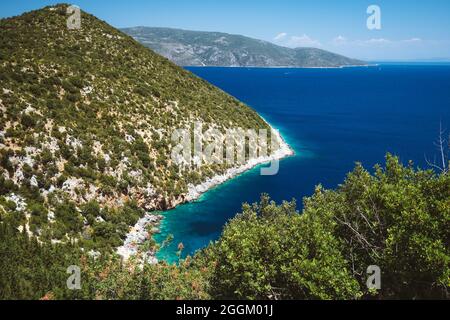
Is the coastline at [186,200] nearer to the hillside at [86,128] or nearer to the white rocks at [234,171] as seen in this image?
the white rocks at [234,171]

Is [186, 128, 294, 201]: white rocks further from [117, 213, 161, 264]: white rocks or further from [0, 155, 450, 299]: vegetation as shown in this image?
[0, 155, 450, 299]: vegetation

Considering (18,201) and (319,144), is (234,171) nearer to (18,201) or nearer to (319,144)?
(319,144)

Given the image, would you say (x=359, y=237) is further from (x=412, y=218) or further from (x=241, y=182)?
(x=241, y=182)

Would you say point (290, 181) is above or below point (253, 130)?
below

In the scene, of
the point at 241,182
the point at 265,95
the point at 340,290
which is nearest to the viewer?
the point at 340,290

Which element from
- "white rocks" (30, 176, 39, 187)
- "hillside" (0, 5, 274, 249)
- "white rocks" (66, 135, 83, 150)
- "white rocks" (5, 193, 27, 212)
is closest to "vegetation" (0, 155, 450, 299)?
"white rocks" (5, 193, 27, 212)

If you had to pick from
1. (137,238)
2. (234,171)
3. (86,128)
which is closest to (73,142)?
(86,128)
